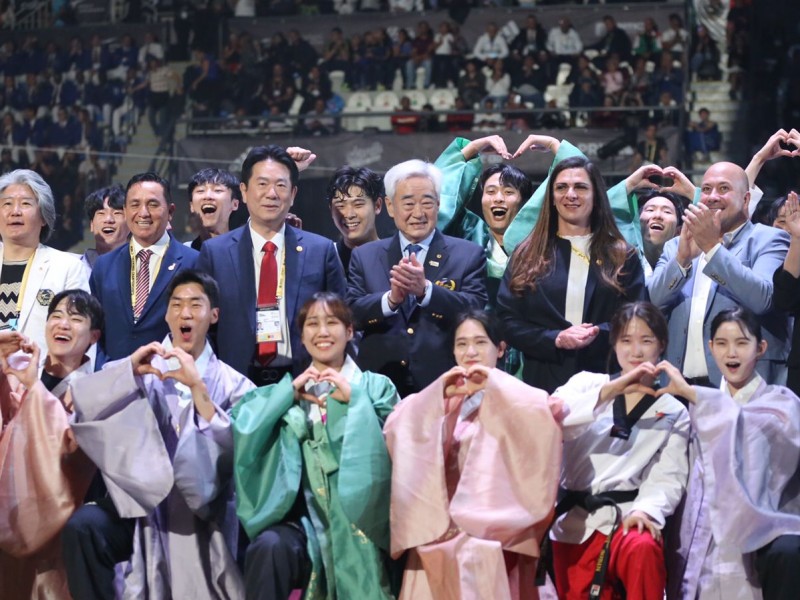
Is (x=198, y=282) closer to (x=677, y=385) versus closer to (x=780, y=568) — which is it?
(x=677, y=385)

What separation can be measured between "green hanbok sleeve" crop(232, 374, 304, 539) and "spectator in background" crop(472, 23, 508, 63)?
9.63m

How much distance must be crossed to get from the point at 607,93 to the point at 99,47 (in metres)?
5.60

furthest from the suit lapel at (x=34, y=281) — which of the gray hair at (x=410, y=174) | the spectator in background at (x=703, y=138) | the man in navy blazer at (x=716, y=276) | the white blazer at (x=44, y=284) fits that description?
the spectator in background at (x=703, y=138)

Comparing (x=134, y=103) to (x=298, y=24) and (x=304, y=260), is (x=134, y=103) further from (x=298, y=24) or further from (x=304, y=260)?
(x=304, y=260)

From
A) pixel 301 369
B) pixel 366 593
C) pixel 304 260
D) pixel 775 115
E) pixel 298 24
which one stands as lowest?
pixel 366 593

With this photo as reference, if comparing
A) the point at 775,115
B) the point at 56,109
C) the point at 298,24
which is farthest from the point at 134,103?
the point at 775,115

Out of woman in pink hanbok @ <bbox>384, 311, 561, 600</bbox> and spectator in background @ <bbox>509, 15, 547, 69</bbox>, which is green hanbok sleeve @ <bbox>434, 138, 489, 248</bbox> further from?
spectator in background @ <bbox>509, 15, 547, 69</bbox>

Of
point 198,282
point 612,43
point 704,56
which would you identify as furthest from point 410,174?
point 612,43

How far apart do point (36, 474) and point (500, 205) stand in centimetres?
203

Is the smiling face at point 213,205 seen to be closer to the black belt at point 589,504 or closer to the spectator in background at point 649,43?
the black belt at point 589,504

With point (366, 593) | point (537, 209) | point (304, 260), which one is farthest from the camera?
point (537, 209)

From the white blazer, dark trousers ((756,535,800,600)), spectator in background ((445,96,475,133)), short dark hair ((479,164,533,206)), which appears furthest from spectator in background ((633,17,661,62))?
dark trousers ((756,535,800,600))

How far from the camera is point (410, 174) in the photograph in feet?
14.4

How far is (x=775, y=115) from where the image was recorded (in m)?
11.1
